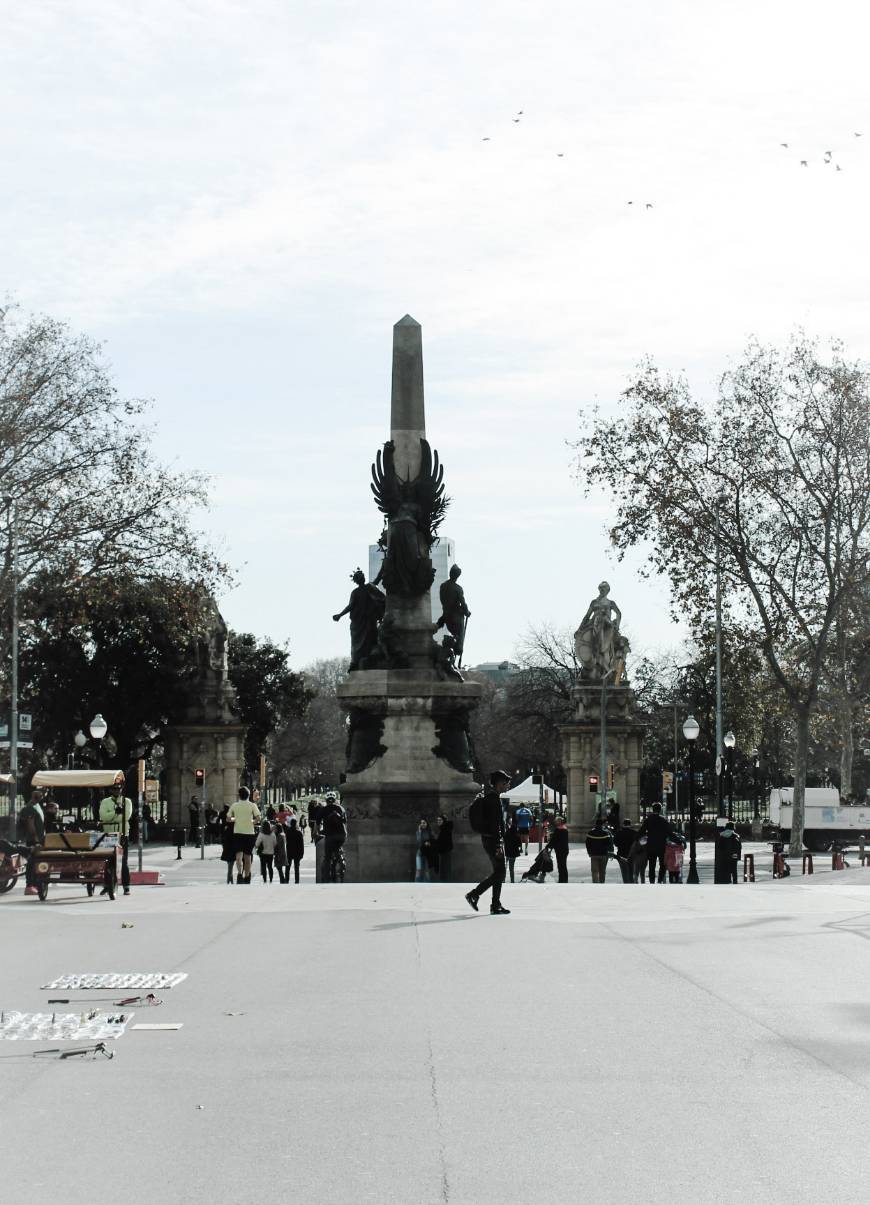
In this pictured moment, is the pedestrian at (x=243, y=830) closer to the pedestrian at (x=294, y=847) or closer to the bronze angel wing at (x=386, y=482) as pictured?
the pedestrian at (x=294, y=847)

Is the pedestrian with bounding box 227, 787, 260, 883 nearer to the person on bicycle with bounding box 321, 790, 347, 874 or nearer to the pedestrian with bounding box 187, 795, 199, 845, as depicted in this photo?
the person on bicycle with bounding box 321, 790, 347, 874

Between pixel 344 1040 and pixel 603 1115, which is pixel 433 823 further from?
pixel 603 1115

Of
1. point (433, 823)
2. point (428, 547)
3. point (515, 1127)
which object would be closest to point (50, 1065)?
point (515, 1127)

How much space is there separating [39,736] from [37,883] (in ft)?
152

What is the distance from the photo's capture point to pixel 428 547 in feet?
119

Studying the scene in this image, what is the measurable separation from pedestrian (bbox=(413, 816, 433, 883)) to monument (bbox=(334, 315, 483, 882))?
788 mm

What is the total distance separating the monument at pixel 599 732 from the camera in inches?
2574

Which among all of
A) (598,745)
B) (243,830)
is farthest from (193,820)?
(243,830)

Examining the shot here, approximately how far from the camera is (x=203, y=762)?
64.2 meters

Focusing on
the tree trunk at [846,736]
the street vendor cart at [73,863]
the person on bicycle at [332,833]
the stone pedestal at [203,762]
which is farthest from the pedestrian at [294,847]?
the stone pedestal at [203,762]

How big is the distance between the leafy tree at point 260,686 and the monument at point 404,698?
134 feet

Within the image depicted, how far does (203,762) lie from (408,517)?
3008 centimetres

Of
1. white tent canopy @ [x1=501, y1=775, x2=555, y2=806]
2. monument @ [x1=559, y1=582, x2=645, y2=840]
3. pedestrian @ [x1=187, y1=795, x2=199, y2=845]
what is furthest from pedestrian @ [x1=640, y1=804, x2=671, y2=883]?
white tent canopy @ [x1=501, y1=775, x2=555, y2=806]

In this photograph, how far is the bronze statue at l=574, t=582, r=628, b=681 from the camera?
6712 centimetres
